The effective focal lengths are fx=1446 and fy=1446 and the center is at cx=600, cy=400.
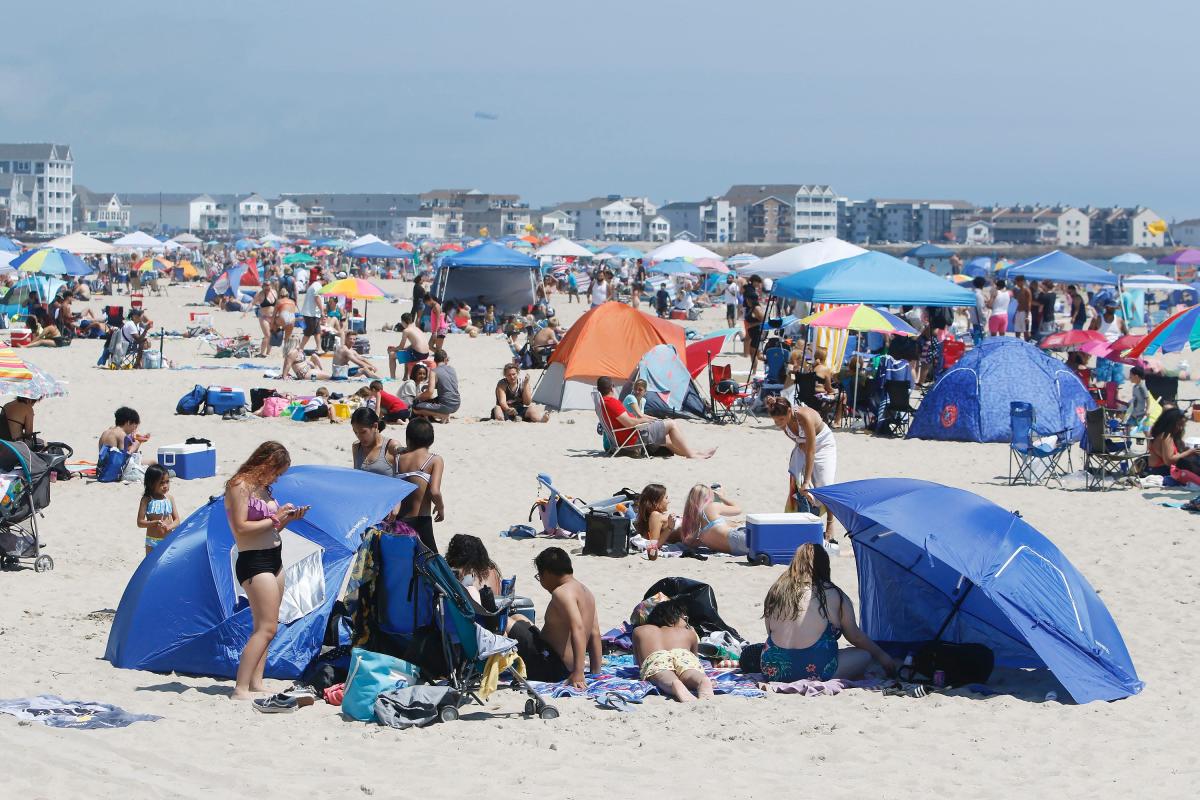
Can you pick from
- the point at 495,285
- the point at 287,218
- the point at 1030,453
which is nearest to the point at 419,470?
the point at 1030,453

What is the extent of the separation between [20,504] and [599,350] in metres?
8.50

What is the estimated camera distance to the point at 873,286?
53.6 feet

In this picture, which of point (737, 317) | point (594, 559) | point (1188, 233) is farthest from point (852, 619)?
point (1188, 233)

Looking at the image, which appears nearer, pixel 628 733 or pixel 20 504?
pixel 628 733

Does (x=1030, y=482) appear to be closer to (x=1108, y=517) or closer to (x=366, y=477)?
(x=1108, y=517)

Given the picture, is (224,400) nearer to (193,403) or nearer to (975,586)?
(193,403)

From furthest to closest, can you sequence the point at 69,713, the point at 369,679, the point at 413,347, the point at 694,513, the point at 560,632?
the point at 413,347 → the point at 694,513 → the point at 560,632 → the point at 369,679 → the point at 69,713

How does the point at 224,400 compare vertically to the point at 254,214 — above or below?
below

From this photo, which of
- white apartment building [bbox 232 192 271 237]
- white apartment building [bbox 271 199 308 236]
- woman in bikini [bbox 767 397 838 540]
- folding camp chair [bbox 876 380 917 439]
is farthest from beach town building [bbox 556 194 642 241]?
woman in bikini [bbox 767 397 838 540]

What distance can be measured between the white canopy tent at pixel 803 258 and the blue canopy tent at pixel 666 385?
4.62 metres

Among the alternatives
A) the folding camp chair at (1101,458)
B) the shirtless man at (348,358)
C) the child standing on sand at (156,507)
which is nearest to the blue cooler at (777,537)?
the child standing on sand at (156,507)

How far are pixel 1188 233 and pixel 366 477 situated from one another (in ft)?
585

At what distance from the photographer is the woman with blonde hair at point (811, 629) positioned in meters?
6.63

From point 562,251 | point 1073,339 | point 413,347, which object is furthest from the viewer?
point 562,251
